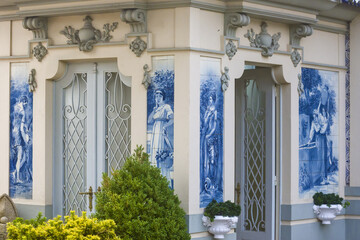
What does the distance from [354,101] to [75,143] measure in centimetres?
497

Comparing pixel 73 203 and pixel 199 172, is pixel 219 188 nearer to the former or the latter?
pixel 199 172

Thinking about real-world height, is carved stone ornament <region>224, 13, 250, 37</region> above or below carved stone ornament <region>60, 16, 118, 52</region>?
above

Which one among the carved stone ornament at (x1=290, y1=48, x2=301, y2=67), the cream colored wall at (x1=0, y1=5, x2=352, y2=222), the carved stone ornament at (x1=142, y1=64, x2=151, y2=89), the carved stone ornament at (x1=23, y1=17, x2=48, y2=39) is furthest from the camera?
the carved stone ornament at (x1=290, y1=48, x2=301, y2=67)

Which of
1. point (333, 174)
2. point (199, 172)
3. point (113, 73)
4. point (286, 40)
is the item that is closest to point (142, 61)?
point (113, 73)

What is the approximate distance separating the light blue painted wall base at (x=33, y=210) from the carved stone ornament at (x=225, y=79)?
325cm

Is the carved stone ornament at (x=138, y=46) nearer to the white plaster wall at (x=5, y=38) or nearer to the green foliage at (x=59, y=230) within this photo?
the white plaster wall at (x=5, y=38)

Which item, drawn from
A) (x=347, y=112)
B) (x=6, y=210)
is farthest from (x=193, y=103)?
(x=347, y=112)

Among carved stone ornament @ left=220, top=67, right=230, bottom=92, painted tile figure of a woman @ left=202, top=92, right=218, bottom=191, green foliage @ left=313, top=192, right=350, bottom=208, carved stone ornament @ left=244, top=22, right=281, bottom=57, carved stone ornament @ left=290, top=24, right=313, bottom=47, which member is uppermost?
carved stone ornament @ left=290, top=24, right=313, bottom=47

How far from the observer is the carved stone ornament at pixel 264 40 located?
1354 cm

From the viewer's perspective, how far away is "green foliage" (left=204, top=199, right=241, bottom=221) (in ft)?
41.0

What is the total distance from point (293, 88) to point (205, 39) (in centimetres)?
229

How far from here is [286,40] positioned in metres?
14.2

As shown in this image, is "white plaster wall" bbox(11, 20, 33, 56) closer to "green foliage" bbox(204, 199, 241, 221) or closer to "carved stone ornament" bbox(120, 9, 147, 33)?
"carved stone ornament" bbox(120, 9, 147, 33)

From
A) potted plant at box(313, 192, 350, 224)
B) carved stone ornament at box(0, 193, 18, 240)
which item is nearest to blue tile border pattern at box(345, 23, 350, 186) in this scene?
potted plant at box(313, 192, 350, 224)
